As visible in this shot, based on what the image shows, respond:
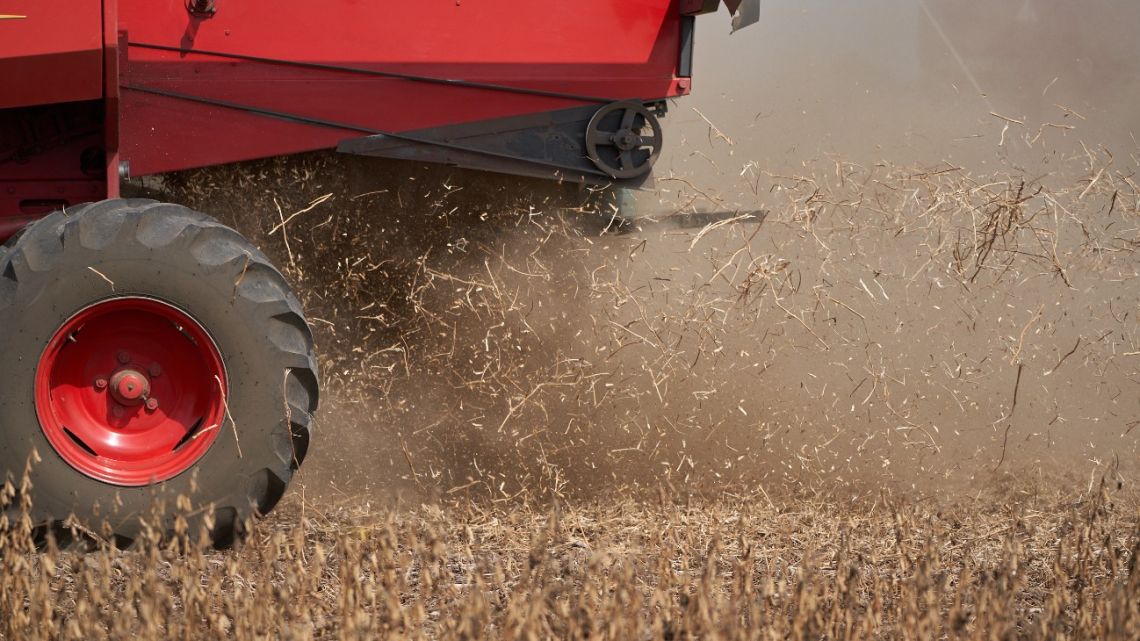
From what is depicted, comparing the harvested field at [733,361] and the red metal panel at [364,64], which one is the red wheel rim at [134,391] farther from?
the red metal panel at [364,64]

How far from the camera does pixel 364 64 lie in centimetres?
401

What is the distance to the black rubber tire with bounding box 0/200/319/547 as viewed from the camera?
3262mm

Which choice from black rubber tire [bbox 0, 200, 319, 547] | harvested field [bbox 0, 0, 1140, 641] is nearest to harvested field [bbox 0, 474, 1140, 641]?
harvested field [bbox 0, 0, 1140, 641]

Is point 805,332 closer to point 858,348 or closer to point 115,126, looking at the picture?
point 858,348

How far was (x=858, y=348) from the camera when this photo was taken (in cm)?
454

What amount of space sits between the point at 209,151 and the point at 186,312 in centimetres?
76

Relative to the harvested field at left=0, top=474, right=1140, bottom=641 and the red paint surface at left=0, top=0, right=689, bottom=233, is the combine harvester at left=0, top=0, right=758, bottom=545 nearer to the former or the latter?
the red paint surface at left=0, top=0, right=689, bottom=233

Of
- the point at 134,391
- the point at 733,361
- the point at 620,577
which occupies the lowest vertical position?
the point at 620,577

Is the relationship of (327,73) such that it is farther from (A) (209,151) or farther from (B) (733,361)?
(B) (733,361)

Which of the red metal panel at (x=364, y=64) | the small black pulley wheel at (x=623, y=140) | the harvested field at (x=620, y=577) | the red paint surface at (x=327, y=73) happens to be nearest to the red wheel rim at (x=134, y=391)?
the harvested field at (x=620, y=577)

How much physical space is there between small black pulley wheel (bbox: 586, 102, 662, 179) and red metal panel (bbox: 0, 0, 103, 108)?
63.4 inches

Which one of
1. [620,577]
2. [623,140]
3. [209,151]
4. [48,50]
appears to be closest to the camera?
[620,577]

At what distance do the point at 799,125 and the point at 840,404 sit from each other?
1.22 meters

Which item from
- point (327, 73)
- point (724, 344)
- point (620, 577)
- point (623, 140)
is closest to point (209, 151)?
point (327, 73)
